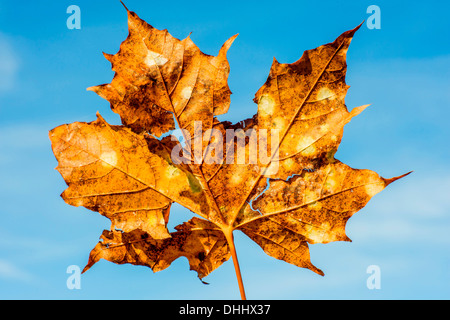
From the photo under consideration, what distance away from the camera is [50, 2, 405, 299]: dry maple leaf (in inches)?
51.4

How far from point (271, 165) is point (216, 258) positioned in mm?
412

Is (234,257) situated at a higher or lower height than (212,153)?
lower

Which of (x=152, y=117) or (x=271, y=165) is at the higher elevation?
(x=152, y=117)

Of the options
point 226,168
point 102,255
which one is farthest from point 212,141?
point 102,255

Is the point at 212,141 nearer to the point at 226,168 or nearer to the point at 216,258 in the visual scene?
the point at 226,168

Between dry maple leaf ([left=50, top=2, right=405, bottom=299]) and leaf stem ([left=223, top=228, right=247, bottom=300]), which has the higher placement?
dry maple leaf ([left=50, top=2, right=405, bottom=299])

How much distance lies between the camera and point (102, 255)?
4.75 ft

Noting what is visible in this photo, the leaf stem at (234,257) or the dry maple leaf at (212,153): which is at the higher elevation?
the dry maple leaf at (212,153)

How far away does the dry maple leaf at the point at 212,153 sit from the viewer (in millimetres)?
1305

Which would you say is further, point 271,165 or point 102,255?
point 102,255

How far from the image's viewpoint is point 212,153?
53.2 inches
